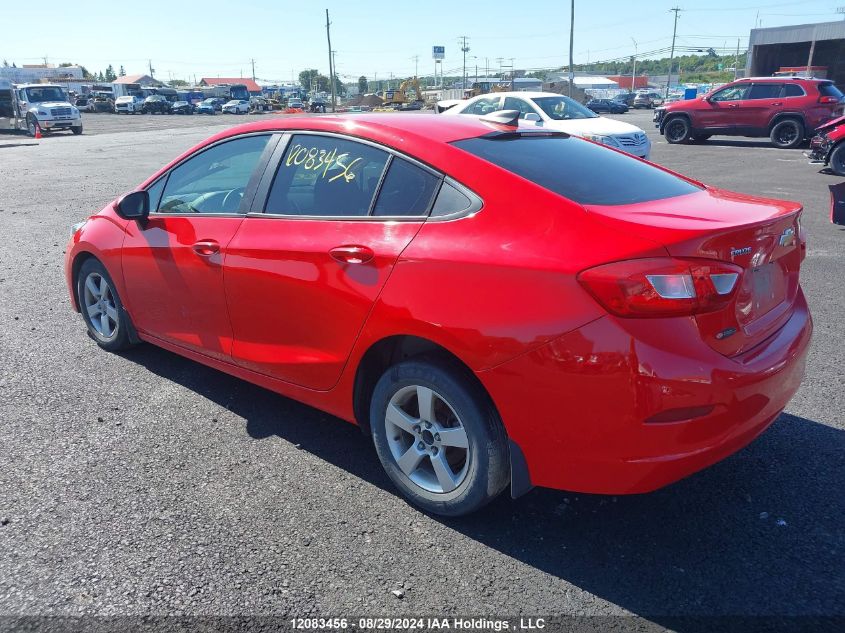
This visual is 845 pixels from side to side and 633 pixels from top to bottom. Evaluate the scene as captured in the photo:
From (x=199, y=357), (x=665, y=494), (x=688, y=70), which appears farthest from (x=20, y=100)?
(x=688, y=70)

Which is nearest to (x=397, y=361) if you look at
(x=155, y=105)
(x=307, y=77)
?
(x=155, y=105)

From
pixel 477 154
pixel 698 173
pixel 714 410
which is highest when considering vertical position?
pixel 477 154

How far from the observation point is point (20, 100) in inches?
1364

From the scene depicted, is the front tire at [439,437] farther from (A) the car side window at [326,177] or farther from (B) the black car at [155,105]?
(B) the black car at [155,105]

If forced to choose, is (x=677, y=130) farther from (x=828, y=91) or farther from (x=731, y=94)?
(x=828, y=91)

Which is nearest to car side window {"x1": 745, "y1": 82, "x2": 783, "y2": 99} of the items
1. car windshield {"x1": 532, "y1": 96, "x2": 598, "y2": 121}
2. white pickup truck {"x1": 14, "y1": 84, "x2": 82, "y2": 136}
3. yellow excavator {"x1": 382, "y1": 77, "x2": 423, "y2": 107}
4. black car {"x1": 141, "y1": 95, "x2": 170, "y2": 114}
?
car windshield {"x1": 532, "y1": 96, "x2": 598, "y2": 121}

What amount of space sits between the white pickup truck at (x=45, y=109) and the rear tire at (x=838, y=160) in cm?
3247

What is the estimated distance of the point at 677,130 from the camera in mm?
21469

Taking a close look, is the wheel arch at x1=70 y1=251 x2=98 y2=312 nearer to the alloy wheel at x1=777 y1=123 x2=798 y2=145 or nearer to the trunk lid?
the trunk lid

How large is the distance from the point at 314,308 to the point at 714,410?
5.70ft

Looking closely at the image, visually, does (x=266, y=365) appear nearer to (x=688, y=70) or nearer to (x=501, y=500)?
(x=501, y=500)

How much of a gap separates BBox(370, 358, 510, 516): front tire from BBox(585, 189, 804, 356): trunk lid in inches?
33.6

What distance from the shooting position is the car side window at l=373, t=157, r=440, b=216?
9.76ft

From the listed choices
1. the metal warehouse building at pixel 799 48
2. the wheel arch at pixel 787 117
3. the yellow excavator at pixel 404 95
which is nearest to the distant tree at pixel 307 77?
the yellow excavator at pixel 404 95
